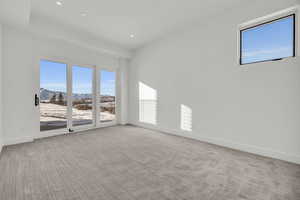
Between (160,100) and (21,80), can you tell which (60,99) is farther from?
(160,100)

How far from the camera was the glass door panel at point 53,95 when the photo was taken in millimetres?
3896

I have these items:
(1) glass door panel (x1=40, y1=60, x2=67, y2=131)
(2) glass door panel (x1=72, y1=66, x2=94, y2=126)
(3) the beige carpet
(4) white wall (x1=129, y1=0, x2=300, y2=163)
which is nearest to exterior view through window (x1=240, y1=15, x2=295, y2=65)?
(4) white wall (x1=129, y1=0, x2=300, y2=163)

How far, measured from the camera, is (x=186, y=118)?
12.6ft

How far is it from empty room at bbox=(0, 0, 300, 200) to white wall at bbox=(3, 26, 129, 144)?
23mm

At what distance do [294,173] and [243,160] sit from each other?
2.03ft

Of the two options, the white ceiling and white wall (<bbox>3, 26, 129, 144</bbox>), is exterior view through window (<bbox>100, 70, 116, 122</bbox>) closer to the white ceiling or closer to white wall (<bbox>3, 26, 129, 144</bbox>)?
the white ceiling

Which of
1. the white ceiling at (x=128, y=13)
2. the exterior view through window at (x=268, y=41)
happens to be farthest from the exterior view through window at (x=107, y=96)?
the exterior view through window at (x=268, y=41)

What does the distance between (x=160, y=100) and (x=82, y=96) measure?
2564 millimetres

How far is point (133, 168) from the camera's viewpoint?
85.3 inches

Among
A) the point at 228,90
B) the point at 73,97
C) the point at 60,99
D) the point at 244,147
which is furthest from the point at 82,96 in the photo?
the point at 244,147

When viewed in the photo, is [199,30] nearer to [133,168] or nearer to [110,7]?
[110,7]

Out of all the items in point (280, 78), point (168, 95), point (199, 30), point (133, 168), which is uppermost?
point (199, 30)

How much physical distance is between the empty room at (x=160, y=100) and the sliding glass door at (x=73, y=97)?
1.2 inches

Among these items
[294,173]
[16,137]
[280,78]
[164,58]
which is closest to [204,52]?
[164,58]
